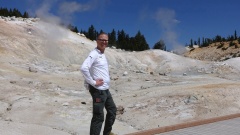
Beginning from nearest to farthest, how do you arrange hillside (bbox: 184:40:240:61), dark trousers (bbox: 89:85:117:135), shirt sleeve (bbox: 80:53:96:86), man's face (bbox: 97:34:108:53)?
shirt sleeve (bbox: 80:53:96:86) < dark trousers (bbox: 89:85:117:135) < man's face (bbox: 97:34:108:53) < hillside (bbox: 184:40:240:61)

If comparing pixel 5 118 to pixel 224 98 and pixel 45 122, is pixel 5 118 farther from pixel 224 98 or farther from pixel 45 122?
pixel 224 98

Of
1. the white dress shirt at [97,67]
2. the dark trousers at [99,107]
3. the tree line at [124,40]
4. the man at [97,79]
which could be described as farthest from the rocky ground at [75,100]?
the tree line at [124,40]

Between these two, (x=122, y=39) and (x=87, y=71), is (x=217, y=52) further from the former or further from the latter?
(x=87, y=71)

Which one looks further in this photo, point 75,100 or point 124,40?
point 124,40

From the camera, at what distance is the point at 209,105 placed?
15461mm

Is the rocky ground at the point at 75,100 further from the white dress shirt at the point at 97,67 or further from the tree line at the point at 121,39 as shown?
the tree line at the point at 121,39

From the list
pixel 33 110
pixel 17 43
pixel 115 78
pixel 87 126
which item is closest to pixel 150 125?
pixel 87 126

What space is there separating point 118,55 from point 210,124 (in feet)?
128

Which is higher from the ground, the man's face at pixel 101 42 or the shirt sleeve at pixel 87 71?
the man's face at pixel 101 42

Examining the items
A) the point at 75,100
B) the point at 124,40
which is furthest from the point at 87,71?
the point at 124,40

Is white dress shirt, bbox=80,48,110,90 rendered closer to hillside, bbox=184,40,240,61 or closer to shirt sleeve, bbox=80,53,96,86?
shirt sleeve, bbox=80,53,96,86

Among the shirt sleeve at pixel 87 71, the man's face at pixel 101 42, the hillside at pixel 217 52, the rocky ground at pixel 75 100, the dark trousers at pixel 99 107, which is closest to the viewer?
the shirt sleeve at pixel 87 71

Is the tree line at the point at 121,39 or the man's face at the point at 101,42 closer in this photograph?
the man's face at the point at 101,42

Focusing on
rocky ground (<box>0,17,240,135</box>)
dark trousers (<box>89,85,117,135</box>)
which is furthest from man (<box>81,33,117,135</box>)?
rocky ground (<box>0,17,240,135</box>)
